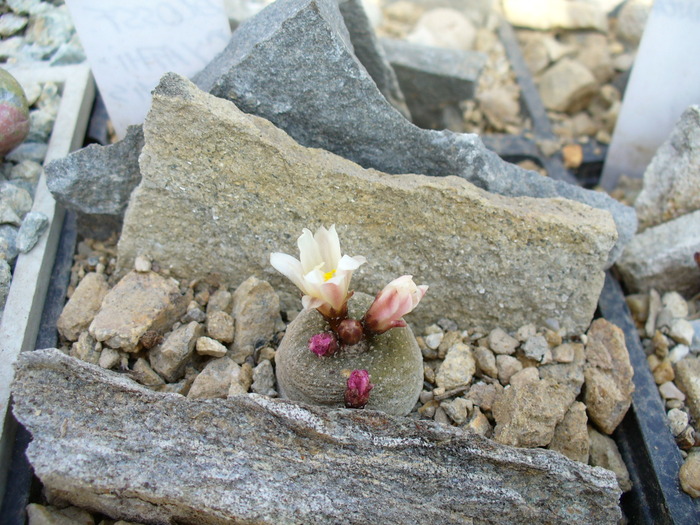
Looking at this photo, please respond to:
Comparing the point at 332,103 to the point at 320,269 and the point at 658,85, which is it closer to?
the point at 320,269

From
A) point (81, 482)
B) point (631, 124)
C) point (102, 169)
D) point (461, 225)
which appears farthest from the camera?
point (631, 124)

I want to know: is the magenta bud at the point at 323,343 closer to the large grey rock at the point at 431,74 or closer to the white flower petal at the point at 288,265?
the white flower petal at the point at 288,265

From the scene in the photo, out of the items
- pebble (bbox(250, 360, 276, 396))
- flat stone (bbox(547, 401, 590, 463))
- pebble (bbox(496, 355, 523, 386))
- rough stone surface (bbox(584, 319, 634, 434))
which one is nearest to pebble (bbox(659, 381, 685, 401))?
rough stone surface (bbox(584, 319, 634, 434))

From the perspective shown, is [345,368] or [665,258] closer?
[345,368]

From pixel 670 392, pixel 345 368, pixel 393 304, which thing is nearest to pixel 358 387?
pixel 345 368

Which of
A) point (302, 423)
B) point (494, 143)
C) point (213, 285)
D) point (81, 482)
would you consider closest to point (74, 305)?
point (213, 285)

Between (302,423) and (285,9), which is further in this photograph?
(285,9)

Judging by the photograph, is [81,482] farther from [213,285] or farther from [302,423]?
[213,285]
